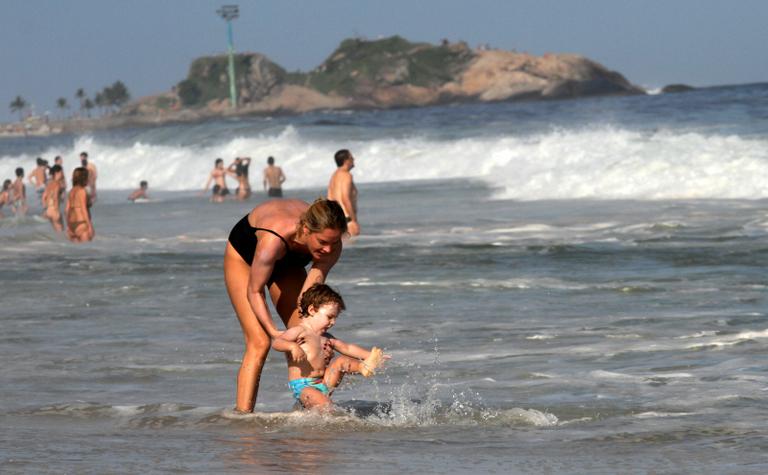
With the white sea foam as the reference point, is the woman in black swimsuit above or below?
above

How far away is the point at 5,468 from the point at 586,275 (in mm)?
8740

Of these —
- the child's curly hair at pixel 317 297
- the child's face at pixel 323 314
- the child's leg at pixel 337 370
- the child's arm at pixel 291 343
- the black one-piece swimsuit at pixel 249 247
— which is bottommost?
the child's leg at pixel 337 370

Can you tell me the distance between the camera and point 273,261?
264 inches

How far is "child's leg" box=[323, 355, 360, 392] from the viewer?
707 cm

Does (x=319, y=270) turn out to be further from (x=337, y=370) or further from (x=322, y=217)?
(x=337, y=370)

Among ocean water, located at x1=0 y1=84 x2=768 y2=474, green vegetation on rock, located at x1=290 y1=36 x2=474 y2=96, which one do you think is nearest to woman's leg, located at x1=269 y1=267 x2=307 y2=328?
ocean water, located at x1=0 y1=84 x2=768 y2=474

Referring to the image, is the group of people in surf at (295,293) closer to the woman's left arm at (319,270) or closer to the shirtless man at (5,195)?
the woman's left arm at (319,270)

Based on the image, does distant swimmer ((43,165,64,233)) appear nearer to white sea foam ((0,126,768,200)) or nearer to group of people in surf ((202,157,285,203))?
group of people in surf ((202,157,285,203))

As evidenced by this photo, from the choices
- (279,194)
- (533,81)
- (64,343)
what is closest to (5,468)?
(64,343)

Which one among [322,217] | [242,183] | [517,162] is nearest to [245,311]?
[322,217]

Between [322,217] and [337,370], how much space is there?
1.04 meters

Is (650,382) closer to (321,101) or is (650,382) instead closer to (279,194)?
(279,194)

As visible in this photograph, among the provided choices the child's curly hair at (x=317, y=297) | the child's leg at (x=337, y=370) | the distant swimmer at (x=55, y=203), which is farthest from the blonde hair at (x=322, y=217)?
the distant swimmer at (x=55, y=203)

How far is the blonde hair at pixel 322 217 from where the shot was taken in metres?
6.39
